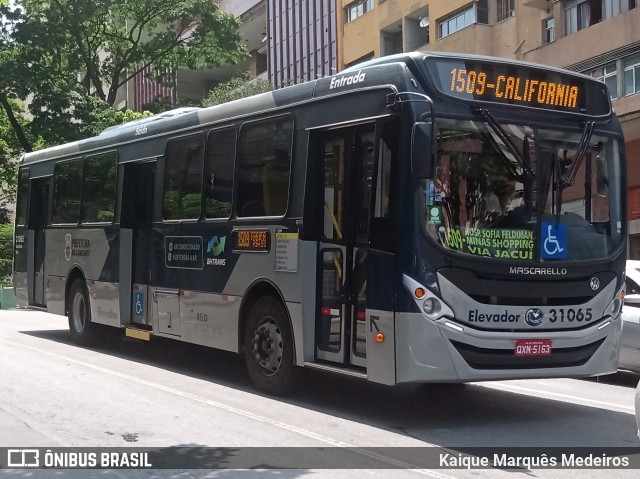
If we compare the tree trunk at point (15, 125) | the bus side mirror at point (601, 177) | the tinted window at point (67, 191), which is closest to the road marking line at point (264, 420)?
the tinted window at point (67, 191)

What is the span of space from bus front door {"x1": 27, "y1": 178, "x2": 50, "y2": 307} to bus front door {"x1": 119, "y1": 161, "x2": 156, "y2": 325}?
11.3 feet

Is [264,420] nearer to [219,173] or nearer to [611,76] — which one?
[219,173]

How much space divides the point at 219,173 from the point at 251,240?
1.24m

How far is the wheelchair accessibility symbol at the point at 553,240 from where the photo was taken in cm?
840

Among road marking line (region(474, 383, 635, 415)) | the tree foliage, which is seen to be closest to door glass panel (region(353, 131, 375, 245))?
road marking line (region(474, 383, 635, 415))

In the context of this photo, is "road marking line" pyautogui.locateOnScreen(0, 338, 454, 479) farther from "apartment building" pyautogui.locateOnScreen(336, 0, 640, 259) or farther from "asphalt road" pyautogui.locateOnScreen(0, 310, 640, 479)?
"apartment building" pyautogui.locateOnScreen(336, 0, 640, 259)

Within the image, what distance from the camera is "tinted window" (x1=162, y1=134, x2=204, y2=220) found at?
1166 centimetres

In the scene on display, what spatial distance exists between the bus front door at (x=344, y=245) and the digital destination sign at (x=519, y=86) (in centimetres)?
88

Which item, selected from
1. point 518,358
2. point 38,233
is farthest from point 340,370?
point 38,233

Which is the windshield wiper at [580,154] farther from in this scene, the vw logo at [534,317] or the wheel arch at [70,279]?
the wheel arch at [70,279]

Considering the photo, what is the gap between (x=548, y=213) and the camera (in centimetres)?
841

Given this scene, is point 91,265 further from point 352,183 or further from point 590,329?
point 590,329

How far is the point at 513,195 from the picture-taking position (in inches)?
329

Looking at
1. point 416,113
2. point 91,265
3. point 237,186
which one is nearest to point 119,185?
point 91,265
